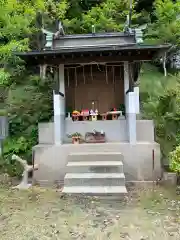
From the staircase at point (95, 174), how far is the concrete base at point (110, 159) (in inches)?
11.2

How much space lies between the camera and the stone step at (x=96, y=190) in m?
7.07

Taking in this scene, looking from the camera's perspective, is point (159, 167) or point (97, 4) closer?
point (159, 167)

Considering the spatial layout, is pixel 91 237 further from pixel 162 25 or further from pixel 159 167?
pixel 162 25

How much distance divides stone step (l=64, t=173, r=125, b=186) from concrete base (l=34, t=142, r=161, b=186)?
1.03 metres

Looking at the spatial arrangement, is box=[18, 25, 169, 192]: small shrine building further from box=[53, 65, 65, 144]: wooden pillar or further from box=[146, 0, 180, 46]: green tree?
box=[146, 0, 180, 46]: green tree

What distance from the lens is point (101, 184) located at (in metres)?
7.51

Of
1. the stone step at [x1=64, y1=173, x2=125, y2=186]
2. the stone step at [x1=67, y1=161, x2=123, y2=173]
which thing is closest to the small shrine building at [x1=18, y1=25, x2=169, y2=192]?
the stone step at [x1=67, y1=161, x2=123, y2=173]

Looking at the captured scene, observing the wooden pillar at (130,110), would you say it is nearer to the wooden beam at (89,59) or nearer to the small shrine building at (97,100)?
the small shrine building at (97,100)

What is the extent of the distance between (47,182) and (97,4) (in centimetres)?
1640

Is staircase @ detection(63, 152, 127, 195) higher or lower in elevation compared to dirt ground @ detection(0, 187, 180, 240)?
higher

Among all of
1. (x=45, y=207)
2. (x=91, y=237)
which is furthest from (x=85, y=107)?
(x=91, y=237)

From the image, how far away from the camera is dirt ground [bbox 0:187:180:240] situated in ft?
15.8

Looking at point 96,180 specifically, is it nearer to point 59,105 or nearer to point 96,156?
point 96,156

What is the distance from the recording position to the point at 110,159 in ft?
28.0
